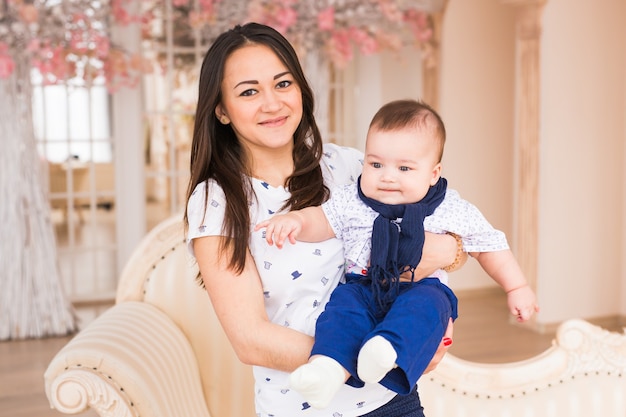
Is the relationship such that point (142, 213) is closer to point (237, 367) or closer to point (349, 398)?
point (237, 367)

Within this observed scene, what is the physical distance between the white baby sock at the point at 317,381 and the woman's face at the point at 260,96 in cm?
51

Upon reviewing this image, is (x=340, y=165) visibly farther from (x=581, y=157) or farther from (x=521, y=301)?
(x=581, y=157)

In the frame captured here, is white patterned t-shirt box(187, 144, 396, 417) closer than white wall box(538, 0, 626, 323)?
Yes

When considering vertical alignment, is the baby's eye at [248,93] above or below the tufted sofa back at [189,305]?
above

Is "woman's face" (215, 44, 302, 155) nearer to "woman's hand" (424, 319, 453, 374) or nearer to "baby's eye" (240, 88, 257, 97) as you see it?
"baby's eye" (240, 88, 257, 97)

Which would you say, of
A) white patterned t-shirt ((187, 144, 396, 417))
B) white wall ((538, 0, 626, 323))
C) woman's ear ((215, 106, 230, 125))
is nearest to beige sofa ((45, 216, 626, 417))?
white patterned t-shirt ((187, 144, 396, 417))

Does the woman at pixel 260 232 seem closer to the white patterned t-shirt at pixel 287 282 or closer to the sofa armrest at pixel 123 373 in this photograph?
the white patterned t-shirt at pixel 287 282

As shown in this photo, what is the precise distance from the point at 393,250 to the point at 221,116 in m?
0.47

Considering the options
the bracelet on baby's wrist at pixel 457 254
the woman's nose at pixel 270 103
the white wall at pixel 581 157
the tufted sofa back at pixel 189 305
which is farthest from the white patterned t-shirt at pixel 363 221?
the white wall at pixel 581 157

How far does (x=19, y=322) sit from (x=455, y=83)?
346 centimetres

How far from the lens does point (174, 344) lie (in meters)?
2.22

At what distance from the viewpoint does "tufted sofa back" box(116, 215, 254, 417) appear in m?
2.33

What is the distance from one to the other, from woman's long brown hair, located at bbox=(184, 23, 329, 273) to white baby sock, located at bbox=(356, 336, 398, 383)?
12.6 inches

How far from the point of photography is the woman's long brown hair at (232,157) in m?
1.66
